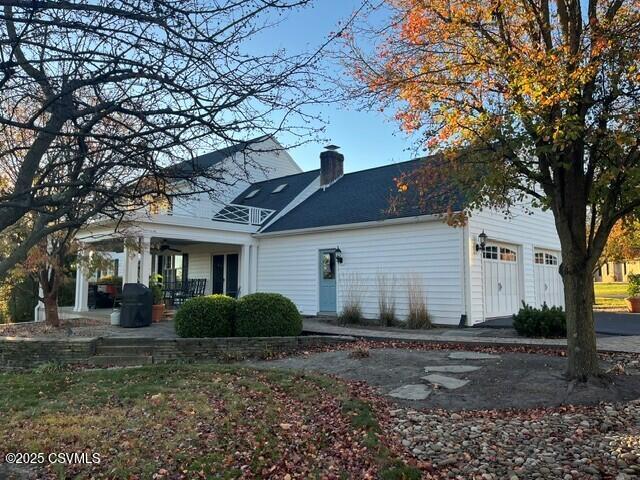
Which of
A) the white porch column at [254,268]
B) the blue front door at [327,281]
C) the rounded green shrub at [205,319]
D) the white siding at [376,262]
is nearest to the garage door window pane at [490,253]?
the white siding at [376,262]

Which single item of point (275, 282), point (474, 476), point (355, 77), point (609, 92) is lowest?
point (474, 476)

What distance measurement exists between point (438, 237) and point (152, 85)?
9954 mm

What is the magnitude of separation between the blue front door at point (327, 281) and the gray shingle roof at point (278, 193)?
12.8 feet

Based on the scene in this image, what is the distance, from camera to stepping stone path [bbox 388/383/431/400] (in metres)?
5.61

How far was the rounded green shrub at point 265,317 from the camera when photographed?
9.36 meters

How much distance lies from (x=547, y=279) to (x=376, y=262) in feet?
20.8

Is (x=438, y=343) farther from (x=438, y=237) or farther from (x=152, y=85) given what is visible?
(x=152, y=85)

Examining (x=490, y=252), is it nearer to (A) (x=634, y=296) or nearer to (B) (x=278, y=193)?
(A) (x=634, y=296)

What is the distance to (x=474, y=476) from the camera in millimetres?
3426

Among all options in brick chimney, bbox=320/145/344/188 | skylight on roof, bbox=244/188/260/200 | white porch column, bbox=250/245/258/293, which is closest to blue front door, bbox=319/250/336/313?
white porch column, bbox=250/245/258/293

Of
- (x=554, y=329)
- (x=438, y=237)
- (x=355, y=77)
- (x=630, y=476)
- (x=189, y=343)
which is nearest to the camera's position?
(x=630, y=476)

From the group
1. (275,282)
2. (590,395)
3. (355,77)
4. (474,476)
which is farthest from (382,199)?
(474,476)

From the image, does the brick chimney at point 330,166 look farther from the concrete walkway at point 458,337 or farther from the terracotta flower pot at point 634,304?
the terracotta flower pot at point 634,304

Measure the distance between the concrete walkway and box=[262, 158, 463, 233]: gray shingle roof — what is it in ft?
10.6
